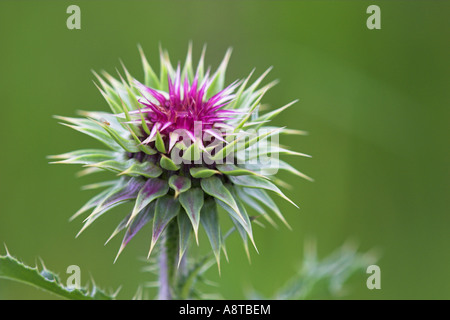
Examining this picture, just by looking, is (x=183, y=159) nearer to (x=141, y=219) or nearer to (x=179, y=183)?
(x=179, y=183)

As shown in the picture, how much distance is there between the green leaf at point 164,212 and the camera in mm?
3357

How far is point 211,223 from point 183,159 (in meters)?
0.45

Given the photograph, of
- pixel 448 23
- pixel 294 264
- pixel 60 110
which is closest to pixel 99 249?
pixel 60 110

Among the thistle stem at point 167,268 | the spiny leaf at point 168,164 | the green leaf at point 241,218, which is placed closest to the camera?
the green leaf at point 241,218

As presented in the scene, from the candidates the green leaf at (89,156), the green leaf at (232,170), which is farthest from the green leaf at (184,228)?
the green leaf at (89,156)

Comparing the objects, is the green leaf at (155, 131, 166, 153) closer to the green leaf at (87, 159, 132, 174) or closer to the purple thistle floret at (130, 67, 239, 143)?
the purple thistle floret at (130, 67, 239, 143)

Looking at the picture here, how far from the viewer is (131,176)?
3600 millimetres

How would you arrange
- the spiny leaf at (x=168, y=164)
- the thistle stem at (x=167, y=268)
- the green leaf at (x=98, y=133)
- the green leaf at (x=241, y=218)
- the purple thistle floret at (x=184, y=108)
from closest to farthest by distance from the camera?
1. the green leaf at (x=241, y=218)
2. the spiny leaf at (x=168, y=164)
3. the purple thistle floret at (x=184, y=108)
4. the green leaf at (x=98, y=133)
5. the thistle stem at (x=167, y=268)

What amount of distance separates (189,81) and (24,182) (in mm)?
3608

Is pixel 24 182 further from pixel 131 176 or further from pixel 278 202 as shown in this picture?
pixel 131 176

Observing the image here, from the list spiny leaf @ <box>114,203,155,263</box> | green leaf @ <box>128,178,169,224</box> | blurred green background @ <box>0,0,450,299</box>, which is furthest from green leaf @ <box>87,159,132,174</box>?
blurred green background @ <box>0,0,450,299</box>

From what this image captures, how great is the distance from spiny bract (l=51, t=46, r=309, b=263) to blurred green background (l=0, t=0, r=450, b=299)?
3.19 m

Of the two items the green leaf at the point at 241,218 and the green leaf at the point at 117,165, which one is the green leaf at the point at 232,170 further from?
the green leaf at the point at 117,165

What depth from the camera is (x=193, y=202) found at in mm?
3408
